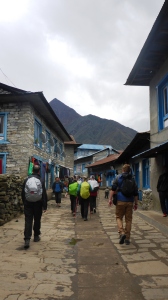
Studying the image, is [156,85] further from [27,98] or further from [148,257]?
[148,257]

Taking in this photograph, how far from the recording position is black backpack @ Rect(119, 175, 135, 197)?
19.1ft

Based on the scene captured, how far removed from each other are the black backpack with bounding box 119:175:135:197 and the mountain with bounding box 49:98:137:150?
12313cm

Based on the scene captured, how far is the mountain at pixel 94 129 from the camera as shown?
462 feet

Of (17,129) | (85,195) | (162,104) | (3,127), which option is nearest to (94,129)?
(3,127)

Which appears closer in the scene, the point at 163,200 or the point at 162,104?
the point at 163,200

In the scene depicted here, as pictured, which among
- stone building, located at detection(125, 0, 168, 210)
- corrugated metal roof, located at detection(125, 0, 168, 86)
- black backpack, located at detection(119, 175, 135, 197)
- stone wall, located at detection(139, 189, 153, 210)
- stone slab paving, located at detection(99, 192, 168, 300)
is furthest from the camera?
stone wall, located at detection(139, 189, 153, 210)

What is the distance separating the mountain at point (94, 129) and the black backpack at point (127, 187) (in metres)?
123

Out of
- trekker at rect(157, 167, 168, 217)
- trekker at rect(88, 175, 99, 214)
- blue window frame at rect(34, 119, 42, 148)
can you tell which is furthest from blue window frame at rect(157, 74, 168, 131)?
blue window frame at rect(34, 119, 42, 148)

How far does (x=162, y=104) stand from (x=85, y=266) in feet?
22.9

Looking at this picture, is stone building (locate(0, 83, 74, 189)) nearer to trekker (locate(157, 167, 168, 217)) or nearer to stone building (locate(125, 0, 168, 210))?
stone building (locate(125, 0, 168, 210))

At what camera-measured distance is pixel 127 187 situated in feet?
19.2

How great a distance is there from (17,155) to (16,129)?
51.5 inches

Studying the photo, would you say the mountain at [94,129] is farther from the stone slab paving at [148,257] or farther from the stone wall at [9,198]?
the stone slab paving at [148,257]

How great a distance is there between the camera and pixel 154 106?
1046 cm
